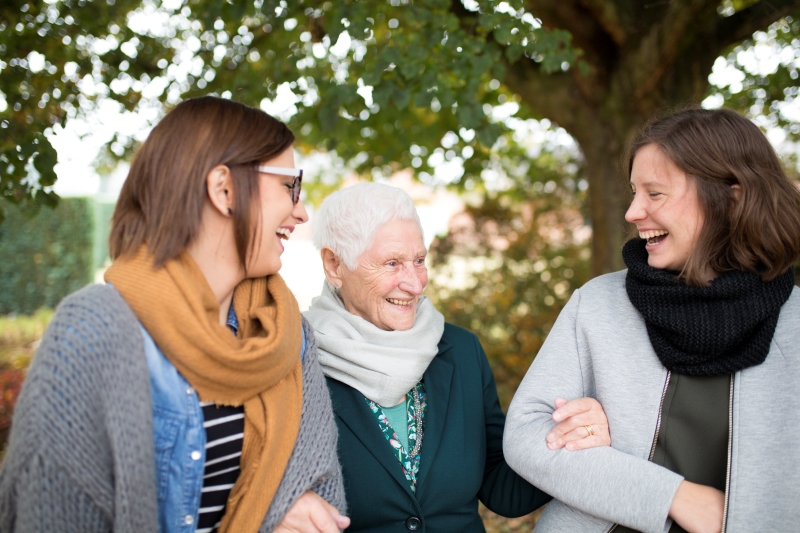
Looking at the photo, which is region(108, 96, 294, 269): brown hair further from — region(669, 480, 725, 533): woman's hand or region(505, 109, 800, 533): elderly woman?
region(669, 480, 725, 533): woman's hand

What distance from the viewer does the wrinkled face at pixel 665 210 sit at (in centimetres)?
197

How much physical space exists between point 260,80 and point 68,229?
945 cm

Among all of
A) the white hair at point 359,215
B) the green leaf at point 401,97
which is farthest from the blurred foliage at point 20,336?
the white hair at point 359,215

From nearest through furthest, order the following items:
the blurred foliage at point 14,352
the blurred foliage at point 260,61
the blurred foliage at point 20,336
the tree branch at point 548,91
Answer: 1. the blurred foliage at point 260,61
2. the tree branch at point 548,91
3. the blurred foliage at point 14,352
4. the blurred foliage at point 20,336

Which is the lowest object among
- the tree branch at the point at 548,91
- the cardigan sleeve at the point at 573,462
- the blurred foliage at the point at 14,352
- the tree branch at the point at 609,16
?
the blurred foliage at the point at 14,352

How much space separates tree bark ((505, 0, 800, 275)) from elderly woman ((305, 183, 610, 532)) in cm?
195

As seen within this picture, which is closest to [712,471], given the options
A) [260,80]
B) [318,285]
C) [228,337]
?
[228,337]

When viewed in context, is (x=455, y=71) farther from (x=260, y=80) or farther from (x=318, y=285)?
(x=318, y=285)

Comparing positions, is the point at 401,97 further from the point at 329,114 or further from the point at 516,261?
the point at 516,261

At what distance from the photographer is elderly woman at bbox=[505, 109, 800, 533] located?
5.76 feet

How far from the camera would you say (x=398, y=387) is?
2.30 meters

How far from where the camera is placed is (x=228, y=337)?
1.72 metres

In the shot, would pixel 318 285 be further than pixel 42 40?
Yes

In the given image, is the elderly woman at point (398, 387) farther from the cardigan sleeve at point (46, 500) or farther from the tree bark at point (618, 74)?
the tree bark at point (618, 74)
